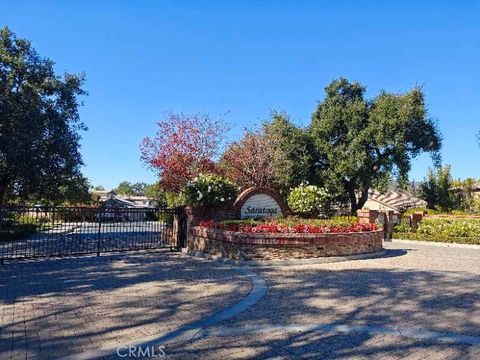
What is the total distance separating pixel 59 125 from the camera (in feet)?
63.8

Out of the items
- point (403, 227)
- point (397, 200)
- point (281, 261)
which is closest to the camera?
point (281, 261)

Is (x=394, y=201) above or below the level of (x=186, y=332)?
above

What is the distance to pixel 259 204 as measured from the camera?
14.7 m

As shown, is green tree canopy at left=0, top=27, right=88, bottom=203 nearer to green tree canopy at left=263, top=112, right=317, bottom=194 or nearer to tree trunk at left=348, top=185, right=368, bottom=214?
green tree canopy at left=263, top=112, right=317, bottom=194

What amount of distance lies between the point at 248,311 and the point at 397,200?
3811 centimetres

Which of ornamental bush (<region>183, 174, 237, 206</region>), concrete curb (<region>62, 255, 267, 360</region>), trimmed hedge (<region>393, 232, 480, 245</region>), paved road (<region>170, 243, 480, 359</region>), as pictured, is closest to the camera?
concrete curb (<region>62, 255, 267, 360</region>)

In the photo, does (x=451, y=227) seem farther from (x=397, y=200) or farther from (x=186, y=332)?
(x=397, y=200)

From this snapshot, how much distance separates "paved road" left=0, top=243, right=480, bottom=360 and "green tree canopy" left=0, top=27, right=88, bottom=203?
335 inches

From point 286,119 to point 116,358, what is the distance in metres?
24.9

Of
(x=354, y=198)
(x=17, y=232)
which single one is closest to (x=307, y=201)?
(x=17, y=232)

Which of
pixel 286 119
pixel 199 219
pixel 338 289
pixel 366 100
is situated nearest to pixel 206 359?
pixel 338 289

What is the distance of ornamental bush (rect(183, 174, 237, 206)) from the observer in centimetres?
1324

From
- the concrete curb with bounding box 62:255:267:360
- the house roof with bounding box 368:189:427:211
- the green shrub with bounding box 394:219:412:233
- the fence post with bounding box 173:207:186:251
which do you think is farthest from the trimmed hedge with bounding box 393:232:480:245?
the house roof with bounding box 368:189:427:211

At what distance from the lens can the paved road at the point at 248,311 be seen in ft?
15.3
